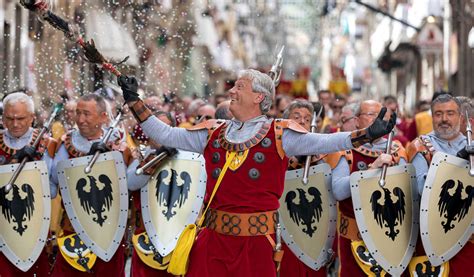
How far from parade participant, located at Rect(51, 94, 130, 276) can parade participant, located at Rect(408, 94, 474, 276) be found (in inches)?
80.9

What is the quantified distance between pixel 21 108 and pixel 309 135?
2726mm

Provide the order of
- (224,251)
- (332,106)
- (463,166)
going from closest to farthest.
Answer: (224,251) < (463,166) < (332,106)

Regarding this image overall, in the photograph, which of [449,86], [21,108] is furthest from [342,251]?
[449,86]

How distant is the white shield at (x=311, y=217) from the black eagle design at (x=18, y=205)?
179cm

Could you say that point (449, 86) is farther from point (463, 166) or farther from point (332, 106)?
point (463, 166)

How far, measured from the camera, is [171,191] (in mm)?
9227

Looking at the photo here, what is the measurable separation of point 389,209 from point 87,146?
216 cm

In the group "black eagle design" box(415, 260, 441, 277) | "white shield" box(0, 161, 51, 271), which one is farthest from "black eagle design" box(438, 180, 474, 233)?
"white shield" box(0, 161, 51, 271)

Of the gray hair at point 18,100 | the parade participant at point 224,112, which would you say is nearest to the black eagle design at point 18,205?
the gray hair at point 18,100

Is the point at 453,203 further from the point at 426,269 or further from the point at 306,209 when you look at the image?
the point at 306,209

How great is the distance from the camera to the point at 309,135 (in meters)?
7.36

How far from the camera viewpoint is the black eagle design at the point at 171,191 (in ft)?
30.1

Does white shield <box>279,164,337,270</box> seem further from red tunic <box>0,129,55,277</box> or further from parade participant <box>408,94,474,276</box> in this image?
red tunic <box>0,129,55,277</box>

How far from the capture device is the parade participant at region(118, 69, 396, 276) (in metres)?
7.25
